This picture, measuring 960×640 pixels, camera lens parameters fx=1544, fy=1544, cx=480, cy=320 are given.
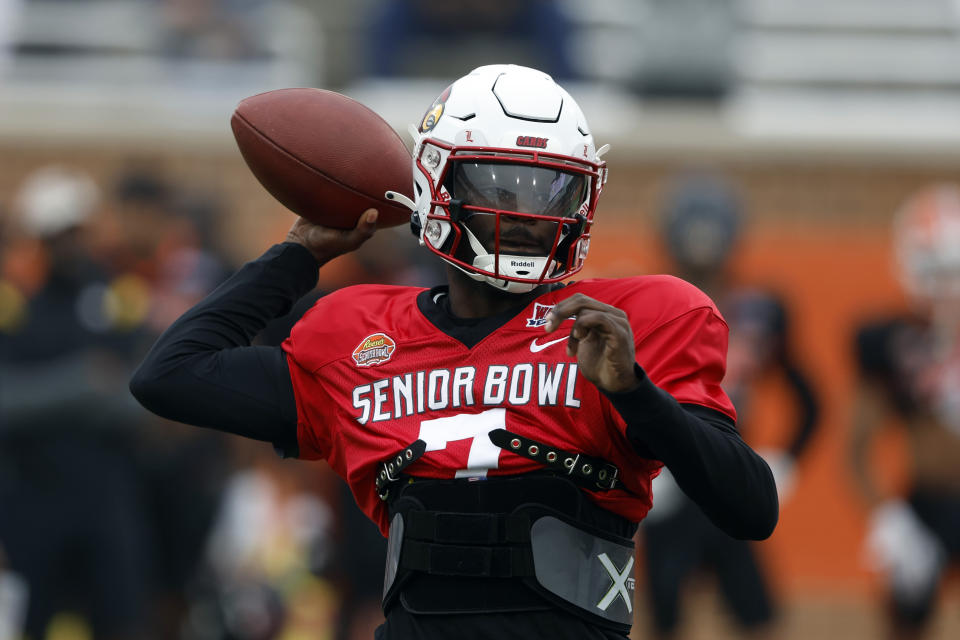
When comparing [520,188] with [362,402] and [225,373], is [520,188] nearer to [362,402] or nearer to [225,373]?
[362,402]

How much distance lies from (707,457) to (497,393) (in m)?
0.42

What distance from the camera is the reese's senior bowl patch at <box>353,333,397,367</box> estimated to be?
2865mm

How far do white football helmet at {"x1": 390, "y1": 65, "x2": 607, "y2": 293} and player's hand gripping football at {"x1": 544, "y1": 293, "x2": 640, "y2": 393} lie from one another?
380 millimetres

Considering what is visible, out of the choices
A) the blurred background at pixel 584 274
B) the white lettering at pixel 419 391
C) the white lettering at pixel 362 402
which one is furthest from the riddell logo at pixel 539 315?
the blurred background at pixel 584 274

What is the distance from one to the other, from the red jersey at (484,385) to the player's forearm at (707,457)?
4.0 inches

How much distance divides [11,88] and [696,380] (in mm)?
7752

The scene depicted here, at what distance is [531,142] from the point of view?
9.22ft

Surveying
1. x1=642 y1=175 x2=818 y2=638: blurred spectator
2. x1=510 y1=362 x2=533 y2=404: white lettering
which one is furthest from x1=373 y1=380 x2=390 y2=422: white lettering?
x1=642 y1=175 x2=818 y2=638: blurred spectator

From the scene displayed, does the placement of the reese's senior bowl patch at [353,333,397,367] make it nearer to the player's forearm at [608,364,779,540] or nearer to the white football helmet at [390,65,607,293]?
the white football helmet at [390,65,607,293]

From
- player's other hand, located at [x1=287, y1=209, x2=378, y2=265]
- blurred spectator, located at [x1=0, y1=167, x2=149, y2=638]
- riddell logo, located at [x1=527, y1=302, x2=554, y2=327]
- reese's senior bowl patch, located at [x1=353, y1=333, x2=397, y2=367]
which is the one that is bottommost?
blurred spectator, located at [x1=0, y1=167, x2=149, y2=638]

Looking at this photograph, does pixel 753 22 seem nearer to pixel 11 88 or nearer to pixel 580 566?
pixel 11 88

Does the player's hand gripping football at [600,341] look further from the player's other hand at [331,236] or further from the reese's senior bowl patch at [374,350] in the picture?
the player's other hand at [331,236]

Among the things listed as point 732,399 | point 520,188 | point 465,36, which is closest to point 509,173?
point 520,188

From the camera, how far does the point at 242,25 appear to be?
9891 mm
